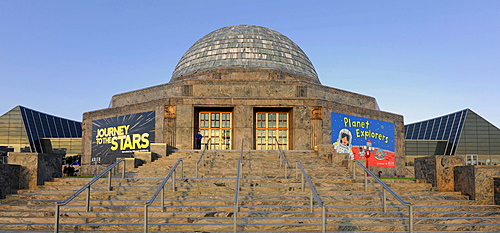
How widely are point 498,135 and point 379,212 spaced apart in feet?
101

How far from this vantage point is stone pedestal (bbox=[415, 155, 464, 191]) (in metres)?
9.32

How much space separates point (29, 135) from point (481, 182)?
31.7m

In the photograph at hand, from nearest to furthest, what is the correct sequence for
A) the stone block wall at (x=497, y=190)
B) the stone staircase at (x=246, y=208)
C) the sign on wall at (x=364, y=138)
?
the stone staircase at (x=246, y=208), the stone block wall at (x=497, y=190), the sign on wall at (x=364, y=138)

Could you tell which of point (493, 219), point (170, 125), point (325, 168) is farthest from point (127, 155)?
point (493, 219)

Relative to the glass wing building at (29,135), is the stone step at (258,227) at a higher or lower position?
lower

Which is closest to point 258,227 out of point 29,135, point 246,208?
point 246,208

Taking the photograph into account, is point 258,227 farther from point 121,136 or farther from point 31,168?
point 121,136

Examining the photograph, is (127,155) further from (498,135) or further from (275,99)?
(498,135)

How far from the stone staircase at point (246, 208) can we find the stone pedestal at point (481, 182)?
0.20 m

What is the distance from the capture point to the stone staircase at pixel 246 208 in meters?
7.04

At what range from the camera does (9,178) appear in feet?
29.9

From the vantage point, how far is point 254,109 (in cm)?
1750

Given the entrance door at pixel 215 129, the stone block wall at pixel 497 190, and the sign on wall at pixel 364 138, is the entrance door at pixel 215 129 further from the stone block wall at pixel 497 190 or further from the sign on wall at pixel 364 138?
the stone block wall at pixel 497 190

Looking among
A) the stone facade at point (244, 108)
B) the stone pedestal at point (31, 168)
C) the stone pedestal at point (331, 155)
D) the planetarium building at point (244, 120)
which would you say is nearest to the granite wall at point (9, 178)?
the stone pedestal at point (31, 168)
